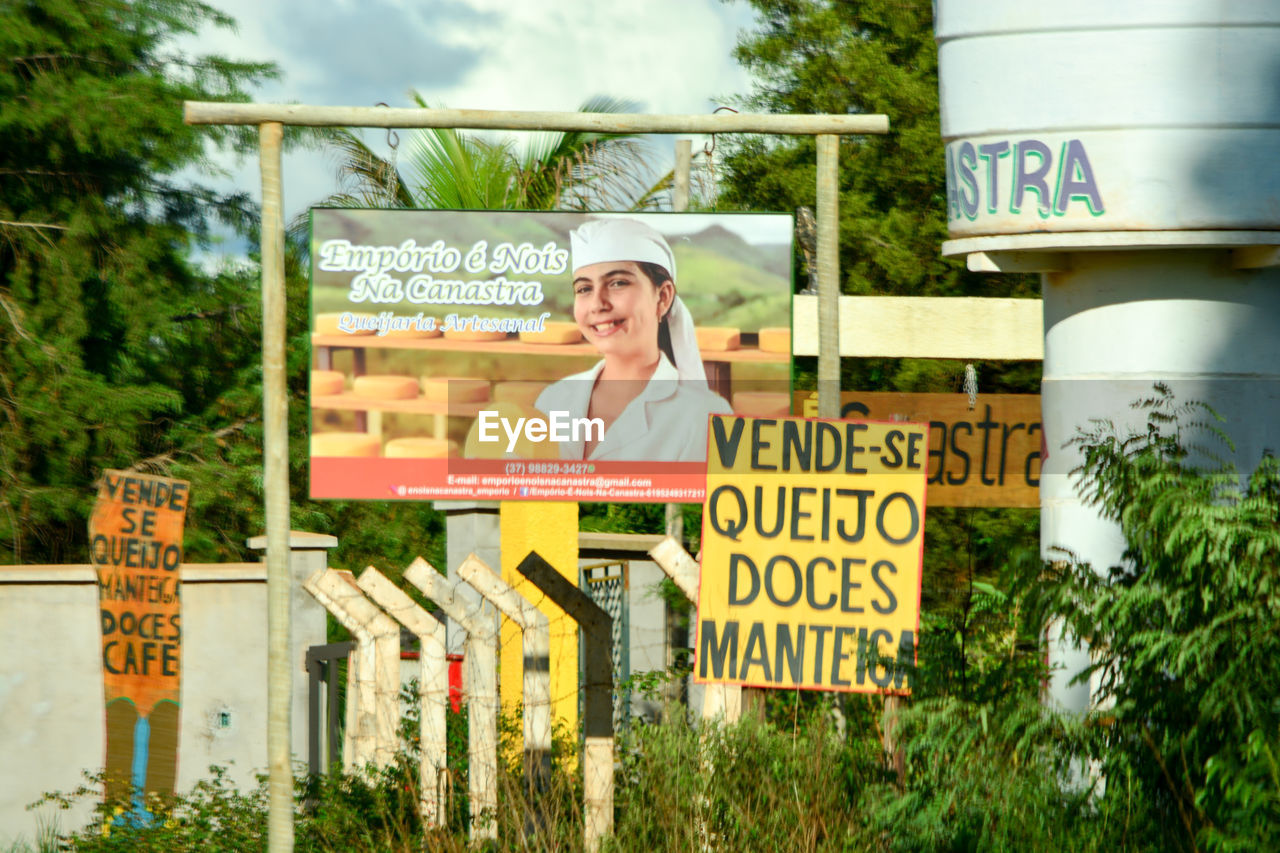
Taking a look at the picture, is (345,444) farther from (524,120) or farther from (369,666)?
(524,120)

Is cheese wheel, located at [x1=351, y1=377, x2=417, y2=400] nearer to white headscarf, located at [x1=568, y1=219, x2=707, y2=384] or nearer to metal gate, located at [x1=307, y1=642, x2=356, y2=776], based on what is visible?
white headscarf, located at [x1=568, y1=219, x2=707, y2=384]

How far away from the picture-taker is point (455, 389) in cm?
845

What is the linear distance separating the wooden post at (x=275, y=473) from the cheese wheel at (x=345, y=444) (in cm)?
136

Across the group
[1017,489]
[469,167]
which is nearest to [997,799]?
[1017,489]

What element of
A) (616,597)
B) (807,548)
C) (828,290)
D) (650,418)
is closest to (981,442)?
(650,418)

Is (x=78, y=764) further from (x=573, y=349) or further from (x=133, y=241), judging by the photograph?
(x=133, y=241)

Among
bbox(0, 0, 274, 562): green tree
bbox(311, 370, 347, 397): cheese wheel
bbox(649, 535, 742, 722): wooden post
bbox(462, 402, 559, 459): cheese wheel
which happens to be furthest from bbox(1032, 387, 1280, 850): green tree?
bbox(0, 0, 274, 562): green tree

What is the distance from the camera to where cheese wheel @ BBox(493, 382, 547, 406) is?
838 cm

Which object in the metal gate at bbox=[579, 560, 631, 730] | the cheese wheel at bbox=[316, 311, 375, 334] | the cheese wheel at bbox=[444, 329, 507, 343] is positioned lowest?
the metal gate at bbox=[579, 560, 631, 730]

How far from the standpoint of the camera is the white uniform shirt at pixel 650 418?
8.35 m

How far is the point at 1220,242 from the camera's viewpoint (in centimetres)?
702

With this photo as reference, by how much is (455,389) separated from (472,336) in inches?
14.4

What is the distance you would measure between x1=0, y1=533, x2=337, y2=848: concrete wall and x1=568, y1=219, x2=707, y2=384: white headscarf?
5.21m

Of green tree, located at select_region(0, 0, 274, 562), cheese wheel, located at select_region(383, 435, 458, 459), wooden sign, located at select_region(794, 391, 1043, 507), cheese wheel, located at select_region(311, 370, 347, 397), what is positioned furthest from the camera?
green tree, located at select_region(0, 0, 274, 562)
